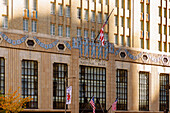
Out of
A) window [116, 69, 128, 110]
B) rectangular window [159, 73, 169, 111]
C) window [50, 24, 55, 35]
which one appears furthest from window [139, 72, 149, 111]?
window [50, 24, 55, 35]

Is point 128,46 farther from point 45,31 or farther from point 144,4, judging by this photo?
point 45,31

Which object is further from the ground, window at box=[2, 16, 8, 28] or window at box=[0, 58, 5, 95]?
window at box=[2, 16, 8, 28]

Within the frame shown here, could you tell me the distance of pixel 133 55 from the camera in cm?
7450

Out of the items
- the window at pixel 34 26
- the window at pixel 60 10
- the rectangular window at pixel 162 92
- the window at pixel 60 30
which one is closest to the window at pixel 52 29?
the window at pixel 60 30

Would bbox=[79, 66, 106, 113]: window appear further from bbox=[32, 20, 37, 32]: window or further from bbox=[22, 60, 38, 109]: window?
bbox=[32, 20, 37, 32]: window

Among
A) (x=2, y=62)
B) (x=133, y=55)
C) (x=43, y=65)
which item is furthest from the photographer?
(x=133, y=55)

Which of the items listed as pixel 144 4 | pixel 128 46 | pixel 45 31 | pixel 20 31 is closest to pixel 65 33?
pixel 45 31

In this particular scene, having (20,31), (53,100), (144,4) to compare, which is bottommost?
(53,100)

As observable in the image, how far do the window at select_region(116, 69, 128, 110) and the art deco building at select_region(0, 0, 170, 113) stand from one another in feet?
0.55

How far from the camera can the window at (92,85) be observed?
66.8 metres

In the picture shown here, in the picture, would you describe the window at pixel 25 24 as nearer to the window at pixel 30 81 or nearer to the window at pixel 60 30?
the window at pixel 30 81

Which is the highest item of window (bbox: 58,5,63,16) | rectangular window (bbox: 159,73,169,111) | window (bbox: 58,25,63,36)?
window (bbox: 58,5,63,16)

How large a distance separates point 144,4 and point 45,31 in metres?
23.1

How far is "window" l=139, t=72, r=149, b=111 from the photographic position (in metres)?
75.3
